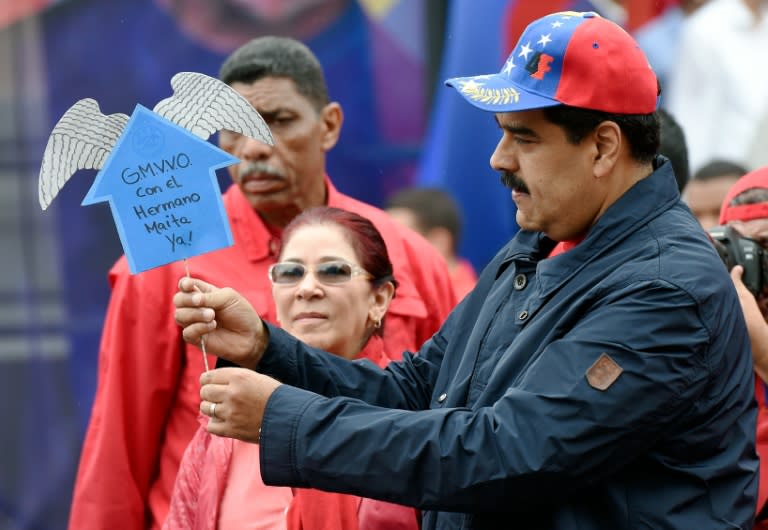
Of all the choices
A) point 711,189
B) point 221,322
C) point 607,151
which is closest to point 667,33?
point 711,189

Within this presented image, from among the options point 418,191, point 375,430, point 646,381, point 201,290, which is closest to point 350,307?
point 201,290

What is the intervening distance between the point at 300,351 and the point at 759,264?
4.27ft

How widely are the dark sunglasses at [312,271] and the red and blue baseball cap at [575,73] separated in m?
0.88

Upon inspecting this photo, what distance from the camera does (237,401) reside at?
8.22ft

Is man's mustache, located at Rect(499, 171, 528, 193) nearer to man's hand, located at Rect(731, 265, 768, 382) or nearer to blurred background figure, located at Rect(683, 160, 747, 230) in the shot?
man's hand, located at Rect(731, 265, 768, 382)

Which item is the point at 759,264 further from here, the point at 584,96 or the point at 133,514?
the point at 133,514

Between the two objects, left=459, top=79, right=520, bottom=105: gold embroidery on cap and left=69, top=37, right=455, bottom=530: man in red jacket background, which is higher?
left=459, top=79, right=520, bottom=105: gold embroidery on cap

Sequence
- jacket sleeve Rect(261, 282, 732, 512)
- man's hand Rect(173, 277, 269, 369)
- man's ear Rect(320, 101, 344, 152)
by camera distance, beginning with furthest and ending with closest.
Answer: man's ear Rect(320, 101, 344, 152)
man's hand Rect(173, 277, 269, 369)
jacket sleeve Rect(261, 282, 732, 512)

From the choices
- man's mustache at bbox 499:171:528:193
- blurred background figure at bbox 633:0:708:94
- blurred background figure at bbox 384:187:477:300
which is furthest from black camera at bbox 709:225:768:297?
blurred background figure at bbox 633:0:708:94

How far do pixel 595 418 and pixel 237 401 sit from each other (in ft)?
2.17

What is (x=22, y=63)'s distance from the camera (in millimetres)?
5672

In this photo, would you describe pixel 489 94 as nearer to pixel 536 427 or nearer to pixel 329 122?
pixel 536 427

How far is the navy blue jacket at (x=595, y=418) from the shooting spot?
2.34 m

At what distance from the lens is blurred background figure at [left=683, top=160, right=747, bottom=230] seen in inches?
198
